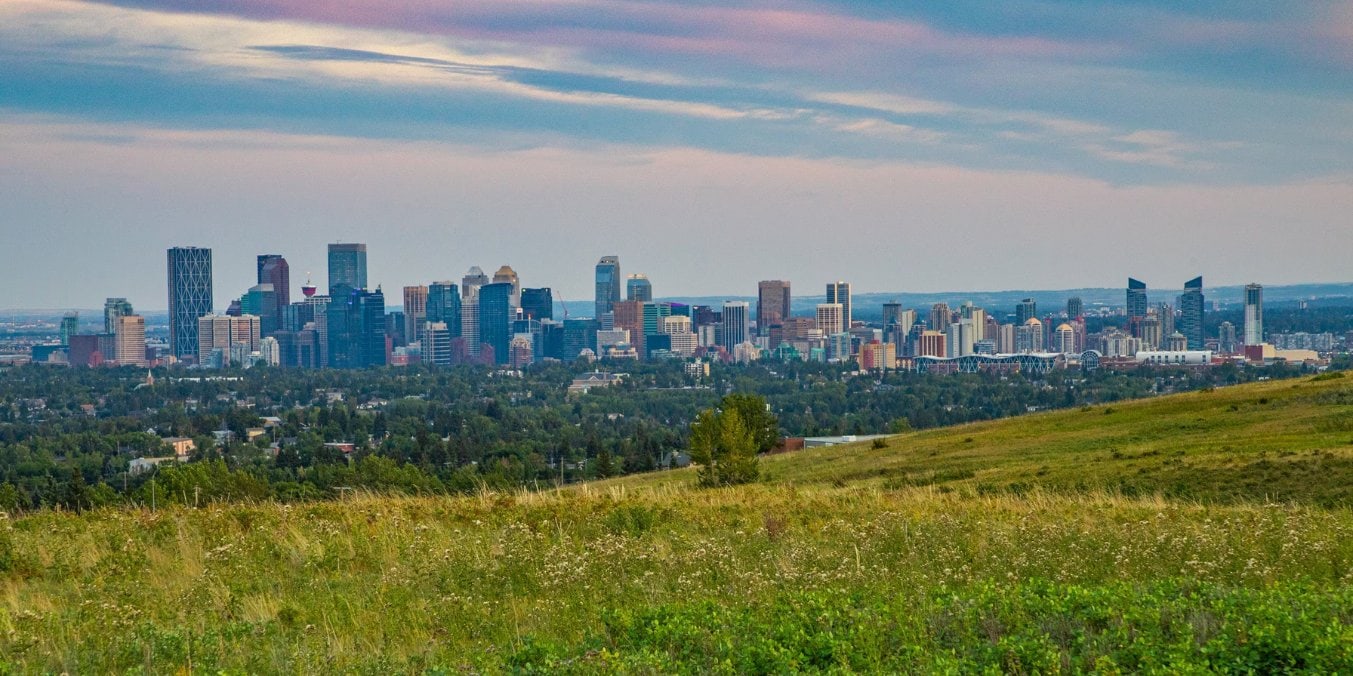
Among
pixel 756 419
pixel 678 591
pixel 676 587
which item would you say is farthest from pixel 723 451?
pixel 678 591

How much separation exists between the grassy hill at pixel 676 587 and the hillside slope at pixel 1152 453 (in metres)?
4.19

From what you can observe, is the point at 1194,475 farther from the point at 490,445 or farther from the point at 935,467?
the point at 490,445

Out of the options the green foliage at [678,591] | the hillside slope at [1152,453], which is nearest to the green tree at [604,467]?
the hillside slope at [1152,453]

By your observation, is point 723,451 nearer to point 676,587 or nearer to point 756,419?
point 756,419

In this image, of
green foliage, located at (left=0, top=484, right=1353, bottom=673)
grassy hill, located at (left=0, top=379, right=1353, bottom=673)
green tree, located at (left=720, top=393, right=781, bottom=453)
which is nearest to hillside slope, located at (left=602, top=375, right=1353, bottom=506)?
grassy hill, located at (left=0, top=379, right=1353, bottom=673)

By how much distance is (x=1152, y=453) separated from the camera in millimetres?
33750

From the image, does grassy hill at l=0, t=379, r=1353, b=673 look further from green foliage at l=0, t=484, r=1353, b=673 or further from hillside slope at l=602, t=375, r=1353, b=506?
hillside slope at l=602, t=375, r=1353, b=506

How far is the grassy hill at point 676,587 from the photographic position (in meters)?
8.91

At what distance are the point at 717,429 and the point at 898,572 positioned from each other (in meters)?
38.8

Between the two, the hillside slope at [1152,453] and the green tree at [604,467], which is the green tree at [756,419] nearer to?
the hillside slope at [1152,453]

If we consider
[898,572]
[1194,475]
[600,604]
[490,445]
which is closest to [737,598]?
[600,604]

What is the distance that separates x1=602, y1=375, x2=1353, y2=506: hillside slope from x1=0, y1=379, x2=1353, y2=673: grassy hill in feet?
13.7

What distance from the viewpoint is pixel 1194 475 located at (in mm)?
26906

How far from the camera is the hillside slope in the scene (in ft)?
82.5
